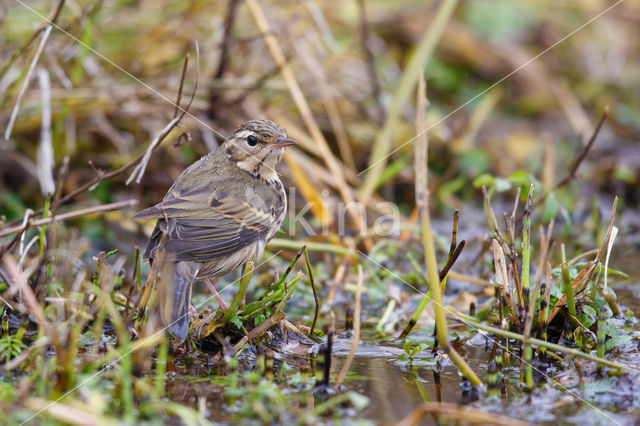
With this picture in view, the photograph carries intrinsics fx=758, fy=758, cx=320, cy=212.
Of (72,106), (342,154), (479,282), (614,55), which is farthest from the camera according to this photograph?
(614,55)

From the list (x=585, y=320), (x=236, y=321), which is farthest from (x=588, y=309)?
(x=236, y=321)

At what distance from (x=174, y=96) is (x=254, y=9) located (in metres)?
1.01

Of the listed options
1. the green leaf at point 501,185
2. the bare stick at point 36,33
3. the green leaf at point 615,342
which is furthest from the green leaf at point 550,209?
the bare stick at point 36,33

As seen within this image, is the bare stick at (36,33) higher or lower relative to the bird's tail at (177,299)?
higher

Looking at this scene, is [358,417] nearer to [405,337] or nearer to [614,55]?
[405,337]

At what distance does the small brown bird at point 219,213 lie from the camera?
3971mm

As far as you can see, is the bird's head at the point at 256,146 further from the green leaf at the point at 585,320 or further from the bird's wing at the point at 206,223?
the green leaf at the point at 585,320

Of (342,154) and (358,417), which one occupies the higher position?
(342,154)

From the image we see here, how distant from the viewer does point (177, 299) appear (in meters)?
3.75

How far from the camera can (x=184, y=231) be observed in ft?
13.5

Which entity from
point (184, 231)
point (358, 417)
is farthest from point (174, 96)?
point (358, 417)

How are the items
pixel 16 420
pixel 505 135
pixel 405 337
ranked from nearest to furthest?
pixel 16 420 → pixel 405 337 → pixel 505 135

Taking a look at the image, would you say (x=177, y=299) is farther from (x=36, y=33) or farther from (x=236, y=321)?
(x=36, y=33)

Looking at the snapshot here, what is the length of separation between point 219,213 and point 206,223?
0.15 metres
